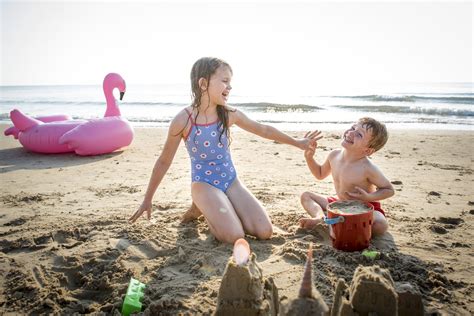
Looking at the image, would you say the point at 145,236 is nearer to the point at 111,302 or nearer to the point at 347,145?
the point at 111,302

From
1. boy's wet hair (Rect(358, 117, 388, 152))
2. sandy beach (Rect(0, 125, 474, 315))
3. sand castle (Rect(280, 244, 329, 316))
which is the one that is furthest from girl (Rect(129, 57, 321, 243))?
sand castle (Rect(280, 244, 329, 316))

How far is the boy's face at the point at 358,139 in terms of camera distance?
133 inches

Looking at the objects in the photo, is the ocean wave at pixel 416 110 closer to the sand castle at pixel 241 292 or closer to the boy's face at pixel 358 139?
the boy's face at pixel 358 139

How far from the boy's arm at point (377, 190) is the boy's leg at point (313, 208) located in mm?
381

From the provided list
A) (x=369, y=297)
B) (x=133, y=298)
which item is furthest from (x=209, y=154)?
(x=369, y=297)

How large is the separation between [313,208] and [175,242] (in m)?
1.34

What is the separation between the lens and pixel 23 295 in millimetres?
2475

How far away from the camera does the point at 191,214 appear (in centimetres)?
374

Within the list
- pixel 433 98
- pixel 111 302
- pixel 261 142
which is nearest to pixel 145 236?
pixel 111 302

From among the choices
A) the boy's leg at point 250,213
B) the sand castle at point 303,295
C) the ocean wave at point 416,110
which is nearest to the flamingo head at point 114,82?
the boy's leg at point 250,213

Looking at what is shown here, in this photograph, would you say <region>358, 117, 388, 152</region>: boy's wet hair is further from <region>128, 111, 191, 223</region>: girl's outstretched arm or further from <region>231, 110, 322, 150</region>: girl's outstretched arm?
<region>128, 111, 191, 223</region>: girl's outstretched arm

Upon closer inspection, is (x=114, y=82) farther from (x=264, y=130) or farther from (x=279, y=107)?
(x=279, y=107)

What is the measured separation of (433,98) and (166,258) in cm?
1971

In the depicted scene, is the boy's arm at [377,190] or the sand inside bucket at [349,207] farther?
the boy's arm at [377,190]
